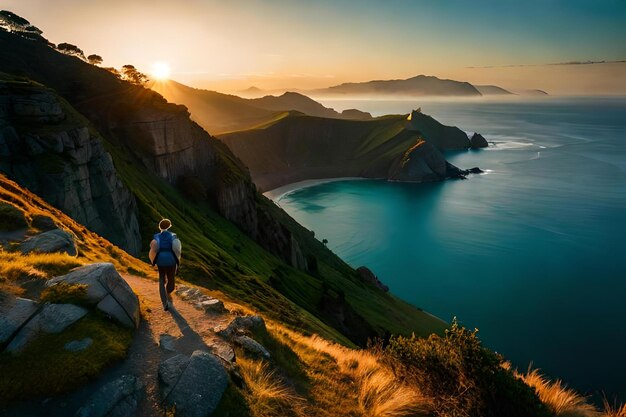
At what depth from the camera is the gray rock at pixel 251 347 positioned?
12984 mm

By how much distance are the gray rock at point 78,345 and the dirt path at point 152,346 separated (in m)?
0.91

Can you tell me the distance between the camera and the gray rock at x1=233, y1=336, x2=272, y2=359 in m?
13.0

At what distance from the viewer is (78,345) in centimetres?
985

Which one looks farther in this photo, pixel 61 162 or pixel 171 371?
pixel 61 162

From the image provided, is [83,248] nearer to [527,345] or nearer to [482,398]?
[482,398]

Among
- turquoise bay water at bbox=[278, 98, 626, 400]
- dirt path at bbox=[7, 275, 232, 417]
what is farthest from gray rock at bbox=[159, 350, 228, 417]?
turquoise bay water at bbox=[278, 98, 626, 400]

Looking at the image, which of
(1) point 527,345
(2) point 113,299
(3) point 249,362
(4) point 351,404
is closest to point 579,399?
(4) point 351,404

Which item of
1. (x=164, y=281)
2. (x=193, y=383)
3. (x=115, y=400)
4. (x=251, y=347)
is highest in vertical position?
(x=164, y=281)

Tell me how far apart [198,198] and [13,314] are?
71939mm

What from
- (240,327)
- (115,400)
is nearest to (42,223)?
(240,327)

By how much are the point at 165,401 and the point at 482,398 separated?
9367 mm

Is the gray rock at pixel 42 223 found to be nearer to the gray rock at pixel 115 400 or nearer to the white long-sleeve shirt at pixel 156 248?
the white long-sleeve shirt at pixel 156 248

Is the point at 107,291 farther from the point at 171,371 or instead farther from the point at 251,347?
the point at 251,347

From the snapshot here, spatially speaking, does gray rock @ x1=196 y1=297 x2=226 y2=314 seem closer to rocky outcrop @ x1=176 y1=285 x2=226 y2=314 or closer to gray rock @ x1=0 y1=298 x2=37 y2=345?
rocky outcrop @ x1=176 y1=285 x2=226 y2=314
